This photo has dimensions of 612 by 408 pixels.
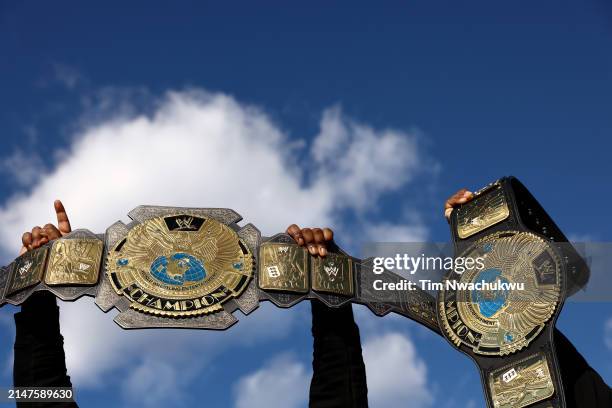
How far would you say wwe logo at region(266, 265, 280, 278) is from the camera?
11.9 m

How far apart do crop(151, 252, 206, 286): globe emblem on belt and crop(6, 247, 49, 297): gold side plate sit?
153 centimetres

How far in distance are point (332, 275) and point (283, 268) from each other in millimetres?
720

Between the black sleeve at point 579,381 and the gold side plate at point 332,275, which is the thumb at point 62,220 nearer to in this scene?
the gold side plate at point 332,275

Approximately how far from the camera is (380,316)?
12.2 m

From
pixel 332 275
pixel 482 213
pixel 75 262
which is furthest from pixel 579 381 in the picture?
pixel 75 262

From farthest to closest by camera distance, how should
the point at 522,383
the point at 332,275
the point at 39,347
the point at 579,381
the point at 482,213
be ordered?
the point at 482,213 → the point at 332,275 → the point at 579,381 → the point at 39,347 → the point at 522,383

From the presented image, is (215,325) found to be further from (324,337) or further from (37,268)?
(37,268)

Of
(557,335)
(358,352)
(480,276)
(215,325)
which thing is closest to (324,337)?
Answer: (358,352)

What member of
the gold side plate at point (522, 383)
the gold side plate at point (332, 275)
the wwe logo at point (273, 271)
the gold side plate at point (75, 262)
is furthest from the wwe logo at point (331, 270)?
the gold side plate at point (75, 262)

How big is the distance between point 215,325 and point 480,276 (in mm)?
3842

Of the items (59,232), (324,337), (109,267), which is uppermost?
(59,232)

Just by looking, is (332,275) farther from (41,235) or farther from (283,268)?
→ (41,235)

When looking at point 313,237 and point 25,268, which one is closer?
point 25,268

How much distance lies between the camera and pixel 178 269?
1180 centimetres
